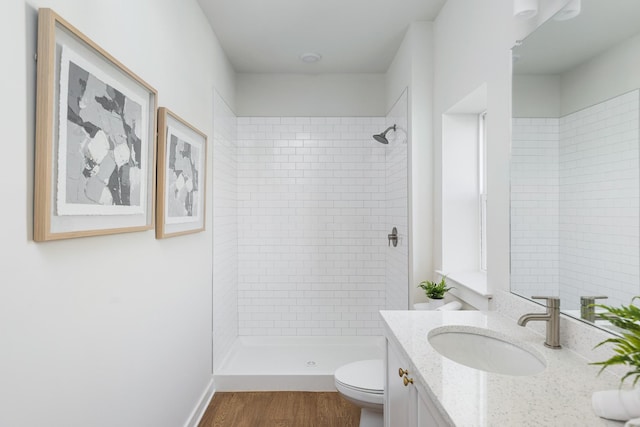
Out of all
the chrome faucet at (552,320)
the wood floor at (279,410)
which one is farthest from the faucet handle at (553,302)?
the wood floor at (279,410)

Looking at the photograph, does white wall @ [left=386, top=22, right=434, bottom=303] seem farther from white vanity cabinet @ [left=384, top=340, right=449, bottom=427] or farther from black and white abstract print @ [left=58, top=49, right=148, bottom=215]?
black and white abstract print @ [left=58, top=49, right=148, bottom=215]

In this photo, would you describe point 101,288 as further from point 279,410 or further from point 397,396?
point 279,410

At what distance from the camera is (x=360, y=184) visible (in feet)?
12.6

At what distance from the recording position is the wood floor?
100 inches

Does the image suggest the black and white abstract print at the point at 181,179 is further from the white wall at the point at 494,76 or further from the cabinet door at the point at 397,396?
the white wall at the point at 494,76

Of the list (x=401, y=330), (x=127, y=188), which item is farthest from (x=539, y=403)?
(x=127, y=188)

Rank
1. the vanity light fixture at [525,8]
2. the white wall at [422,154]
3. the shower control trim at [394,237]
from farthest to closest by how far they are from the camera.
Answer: the shower control trim at [394,237]
the white wall at [422,154]
the vanity light fixture at [525,8]

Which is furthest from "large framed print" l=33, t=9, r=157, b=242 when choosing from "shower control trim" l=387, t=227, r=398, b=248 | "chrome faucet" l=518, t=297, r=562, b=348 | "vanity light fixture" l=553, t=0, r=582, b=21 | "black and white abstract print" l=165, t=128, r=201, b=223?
"shower control trim" l=387, t=227, r=398, b=248

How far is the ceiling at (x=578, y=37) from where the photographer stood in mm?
1117

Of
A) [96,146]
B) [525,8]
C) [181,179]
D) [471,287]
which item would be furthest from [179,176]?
[525,8]

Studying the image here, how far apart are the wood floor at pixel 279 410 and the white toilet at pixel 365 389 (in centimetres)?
28

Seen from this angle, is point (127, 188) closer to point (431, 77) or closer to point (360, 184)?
point (431, 77)

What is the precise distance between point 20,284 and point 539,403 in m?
1.31

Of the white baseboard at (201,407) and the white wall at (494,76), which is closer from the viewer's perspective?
the white wall at (494,76)
